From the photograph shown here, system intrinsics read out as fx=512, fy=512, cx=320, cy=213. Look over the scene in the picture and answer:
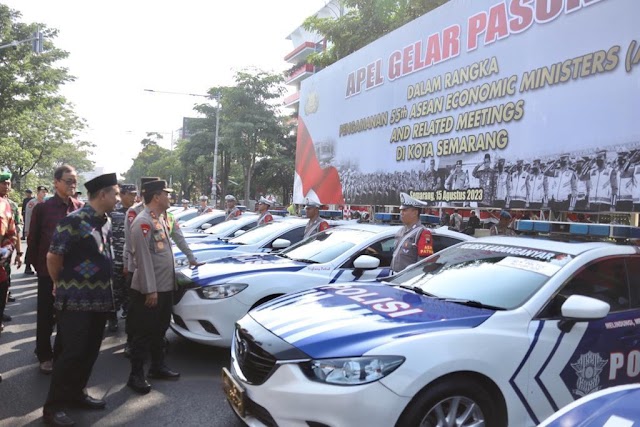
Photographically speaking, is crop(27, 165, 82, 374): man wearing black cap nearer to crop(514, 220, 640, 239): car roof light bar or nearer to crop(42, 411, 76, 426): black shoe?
crop(42, 411, 76, 426): black shoe

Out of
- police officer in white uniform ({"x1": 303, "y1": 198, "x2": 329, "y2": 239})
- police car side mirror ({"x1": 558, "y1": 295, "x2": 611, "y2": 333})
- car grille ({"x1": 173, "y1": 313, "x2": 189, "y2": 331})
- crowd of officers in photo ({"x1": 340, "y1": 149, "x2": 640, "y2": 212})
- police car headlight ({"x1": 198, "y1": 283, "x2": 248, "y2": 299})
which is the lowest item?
car grille ({"x1": 173, "y1": 313, "x2": 189, "y2": 331})

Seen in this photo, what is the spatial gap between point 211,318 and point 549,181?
22.7ft

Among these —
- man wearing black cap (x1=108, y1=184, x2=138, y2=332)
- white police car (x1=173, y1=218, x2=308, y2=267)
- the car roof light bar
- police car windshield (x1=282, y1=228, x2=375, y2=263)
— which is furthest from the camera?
white police car (x1=173, y1=218, x2=308, y2=267)

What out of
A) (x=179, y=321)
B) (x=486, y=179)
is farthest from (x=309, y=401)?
(x=486, y=179)

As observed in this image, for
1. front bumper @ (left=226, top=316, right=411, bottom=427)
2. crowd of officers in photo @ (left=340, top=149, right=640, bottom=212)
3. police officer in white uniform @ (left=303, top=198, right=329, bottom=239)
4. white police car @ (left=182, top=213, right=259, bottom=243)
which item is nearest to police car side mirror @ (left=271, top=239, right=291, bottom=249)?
police officer in white uniform @ (left=303, top=198, right=329, bottom=239)

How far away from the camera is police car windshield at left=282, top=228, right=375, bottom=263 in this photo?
5.34 m

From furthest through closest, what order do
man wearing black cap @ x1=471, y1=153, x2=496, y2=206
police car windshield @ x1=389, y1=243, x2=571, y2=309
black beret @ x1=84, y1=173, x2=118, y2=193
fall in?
man wearing black cap @ x1=471, y1=153, x2=496, y2=206 → black beret @ x1=84, y1=173, x2=118, y2=193 → police car windshield @ x1=389, y1=243, x2=571, y2=309

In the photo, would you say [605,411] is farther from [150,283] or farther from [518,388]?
[150,283]

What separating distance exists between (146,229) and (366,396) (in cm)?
233

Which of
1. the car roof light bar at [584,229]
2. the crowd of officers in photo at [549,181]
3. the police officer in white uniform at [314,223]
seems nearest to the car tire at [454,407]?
the car roof light bar at [584,229]

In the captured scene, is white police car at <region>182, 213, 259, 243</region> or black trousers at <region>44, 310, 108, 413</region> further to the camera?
white police car at <region>182, 213, 259, 243</region>

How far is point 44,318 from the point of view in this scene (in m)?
4.36

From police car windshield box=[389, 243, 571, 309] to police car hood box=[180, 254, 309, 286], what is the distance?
1.39 metres

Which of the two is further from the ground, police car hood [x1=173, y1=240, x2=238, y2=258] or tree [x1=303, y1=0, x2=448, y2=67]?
tree [x1=303, y1=0, x2=448, y2=67]
